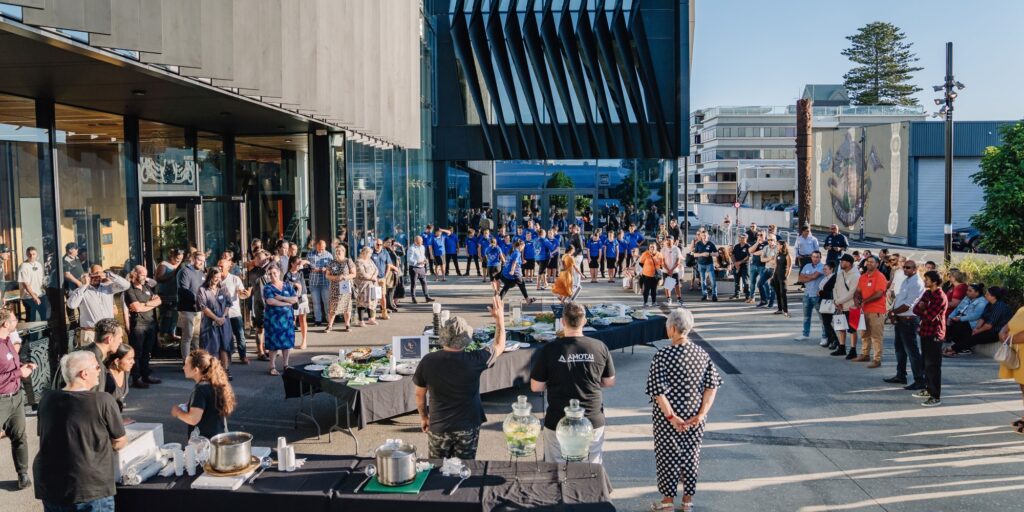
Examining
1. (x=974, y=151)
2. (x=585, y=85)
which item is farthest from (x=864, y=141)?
(x=585, y=85)

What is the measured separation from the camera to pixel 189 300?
11641mm

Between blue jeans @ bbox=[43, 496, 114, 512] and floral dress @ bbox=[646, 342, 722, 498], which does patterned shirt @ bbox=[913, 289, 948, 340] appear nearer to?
floral dress @ bbox=[646, 342, 722, 498]

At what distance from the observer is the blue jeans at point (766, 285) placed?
1855 cm

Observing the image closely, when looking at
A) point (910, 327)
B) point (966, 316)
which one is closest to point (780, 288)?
point (966, 316)

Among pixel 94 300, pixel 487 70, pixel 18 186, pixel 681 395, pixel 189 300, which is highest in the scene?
pixel 487 70

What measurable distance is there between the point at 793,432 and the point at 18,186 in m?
10.3

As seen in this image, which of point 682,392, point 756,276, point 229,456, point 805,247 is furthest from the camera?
point 756,276

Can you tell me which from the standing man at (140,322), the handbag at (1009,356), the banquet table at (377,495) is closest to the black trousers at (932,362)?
the handbag at (1009,356)

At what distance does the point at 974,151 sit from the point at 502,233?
3028 centimetres

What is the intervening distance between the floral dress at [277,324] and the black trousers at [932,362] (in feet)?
28.2

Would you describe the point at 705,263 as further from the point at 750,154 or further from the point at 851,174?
the point at 750,154

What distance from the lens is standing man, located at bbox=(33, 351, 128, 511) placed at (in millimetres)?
4805

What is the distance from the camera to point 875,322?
12.3 m

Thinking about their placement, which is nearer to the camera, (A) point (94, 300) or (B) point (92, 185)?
(A) point (94, 300)
